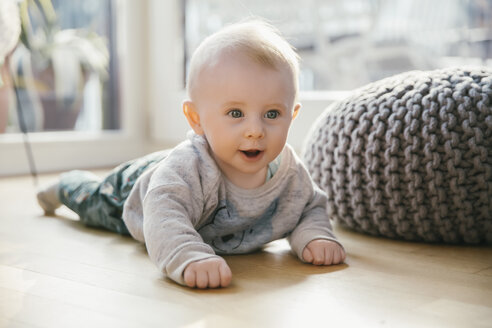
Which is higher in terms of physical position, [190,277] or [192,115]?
[192,115]

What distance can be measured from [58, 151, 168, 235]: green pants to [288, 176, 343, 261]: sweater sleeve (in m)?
0.33

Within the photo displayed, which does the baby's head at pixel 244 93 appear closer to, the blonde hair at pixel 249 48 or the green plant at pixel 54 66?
the blonde hair at pixel 249 48

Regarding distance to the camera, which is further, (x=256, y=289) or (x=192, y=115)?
(x=192, y=115)

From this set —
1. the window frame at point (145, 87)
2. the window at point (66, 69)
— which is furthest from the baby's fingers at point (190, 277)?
the window frame at point (145, 87)

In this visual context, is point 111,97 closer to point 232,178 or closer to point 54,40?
point 54,40

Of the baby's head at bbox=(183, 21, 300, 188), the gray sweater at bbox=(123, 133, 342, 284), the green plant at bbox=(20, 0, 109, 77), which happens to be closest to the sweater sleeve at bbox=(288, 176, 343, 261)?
the gray sweater at bbox=(123, 133, 342, 284)

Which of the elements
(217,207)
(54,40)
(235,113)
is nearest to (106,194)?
(217,207)

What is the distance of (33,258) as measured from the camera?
3.44 feet

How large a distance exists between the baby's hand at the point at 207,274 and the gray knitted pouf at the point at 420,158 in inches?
15.9

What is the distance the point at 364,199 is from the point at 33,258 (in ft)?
1.97

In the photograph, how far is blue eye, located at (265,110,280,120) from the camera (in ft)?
3.28

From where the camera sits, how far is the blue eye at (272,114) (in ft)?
Result: 3.28

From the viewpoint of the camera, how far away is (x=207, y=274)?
2.80 feet

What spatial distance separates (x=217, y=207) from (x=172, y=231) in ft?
0.53
